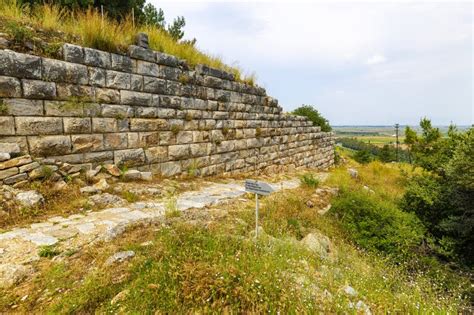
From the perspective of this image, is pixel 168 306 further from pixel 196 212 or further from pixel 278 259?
pixel 196 212

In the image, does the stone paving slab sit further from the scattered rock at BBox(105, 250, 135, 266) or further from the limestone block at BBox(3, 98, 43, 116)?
the limestone block at BBox(3, 98, 43, 116)

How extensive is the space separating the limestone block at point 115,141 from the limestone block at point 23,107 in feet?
3.43

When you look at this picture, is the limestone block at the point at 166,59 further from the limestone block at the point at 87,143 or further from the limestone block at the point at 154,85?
the limestone block at the point at 87,143

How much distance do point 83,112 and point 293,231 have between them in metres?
3.92

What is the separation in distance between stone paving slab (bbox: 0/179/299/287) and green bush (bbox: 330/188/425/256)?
2.59 meters

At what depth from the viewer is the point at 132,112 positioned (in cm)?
502

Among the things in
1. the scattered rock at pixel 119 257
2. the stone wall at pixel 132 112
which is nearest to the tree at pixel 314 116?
the stone wall at pixel 132 112

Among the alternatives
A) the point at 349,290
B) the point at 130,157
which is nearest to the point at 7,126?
the point at 130,157

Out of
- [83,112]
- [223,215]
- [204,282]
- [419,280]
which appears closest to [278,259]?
[204,282]

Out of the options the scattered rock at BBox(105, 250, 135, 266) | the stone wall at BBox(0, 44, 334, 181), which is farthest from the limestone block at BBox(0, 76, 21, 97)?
the scattered rock at BBox(105, 250, 135, 266)

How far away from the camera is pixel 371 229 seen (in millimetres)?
4387

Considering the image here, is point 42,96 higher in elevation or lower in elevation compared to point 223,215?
higher

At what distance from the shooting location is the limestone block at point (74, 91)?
4.10 m

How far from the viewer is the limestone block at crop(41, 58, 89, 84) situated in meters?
3.93
